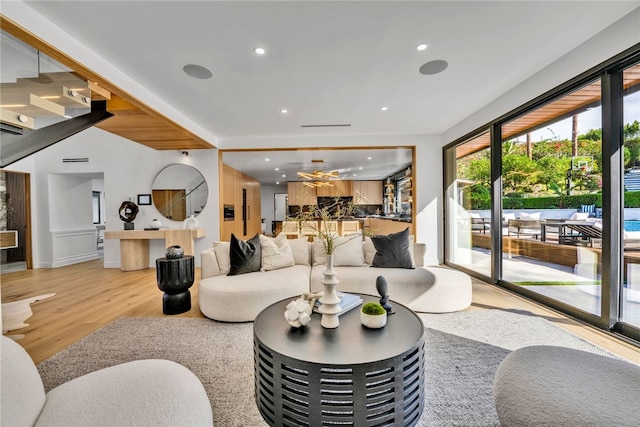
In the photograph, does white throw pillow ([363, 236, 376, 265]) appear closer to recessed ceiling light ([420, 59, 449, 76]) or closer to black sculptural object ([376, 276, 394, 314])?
black sculptural object ([376, 276, 394, 314])

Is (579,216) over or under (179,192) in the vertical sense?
under

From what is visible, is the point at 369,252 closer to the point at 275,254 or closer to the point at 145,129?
the point at 275,254

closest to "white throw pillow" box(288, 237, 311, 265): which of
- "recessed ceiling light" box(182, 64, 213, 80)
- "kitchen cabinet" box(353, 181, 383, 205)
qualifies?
"recessed ceiling light" box(182, 64, 213, 80)

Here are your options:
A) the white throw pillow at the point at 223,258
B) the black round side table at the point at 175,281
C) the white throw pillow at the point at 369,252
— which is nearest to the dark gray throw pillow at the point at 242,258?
the white throw pillow at the point at 223,258

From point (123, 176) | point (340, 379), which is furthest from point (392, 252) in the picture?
point (123, 176)

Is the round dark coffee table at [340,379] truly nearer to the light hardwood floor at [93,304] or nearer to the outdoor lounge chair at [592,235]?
the light hardwood floor at [93,304]

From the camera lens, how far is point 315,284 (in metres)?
3.20

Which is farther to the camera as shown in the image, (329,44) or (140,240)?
(140,240)

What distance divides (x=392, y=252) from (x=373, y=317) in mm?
1963

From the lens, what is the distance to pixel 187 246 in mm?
5273

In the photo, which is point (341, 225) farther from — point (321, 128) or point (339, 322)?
point (339, 322)

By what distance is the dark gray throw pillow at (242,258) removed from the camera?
10.7 ft

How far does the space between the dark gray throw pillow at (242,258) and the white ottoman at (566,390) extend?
2637mm

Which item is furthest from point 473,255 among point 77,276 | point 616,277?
point 77,276
